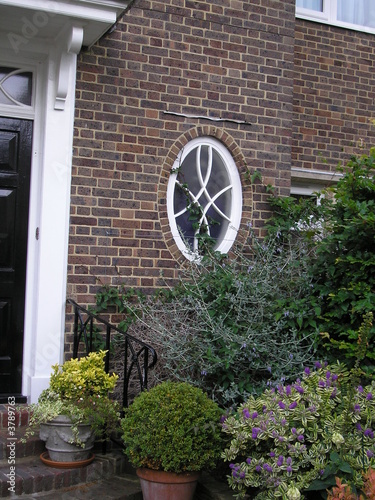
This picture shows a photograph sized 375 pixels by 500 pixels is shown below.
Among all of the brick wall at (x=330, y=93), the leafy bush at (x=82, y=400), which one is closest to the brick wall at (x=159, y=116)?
the brick wall at (x=330, y=93)

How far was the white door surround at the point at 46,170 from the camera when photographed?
212 inches

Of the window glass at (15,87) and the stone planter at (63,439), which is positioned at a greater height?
the window glass at (15,87)

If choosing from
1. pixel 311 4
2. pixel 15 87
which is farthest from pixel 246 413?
pixel 311 4

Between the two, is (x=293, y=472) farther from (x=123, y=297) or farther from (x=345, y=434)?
(x=123, y=297)

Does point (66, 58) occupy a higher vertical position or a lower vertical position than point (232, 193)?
higher

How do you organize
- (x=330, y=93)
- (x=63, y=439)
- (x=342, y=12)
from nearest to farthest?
(x=63, y=439)
(x=330, y=93)
(x=342, y=12)

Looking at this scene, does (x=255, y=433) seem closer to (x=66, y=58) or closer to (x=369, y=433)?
(x=369, y=433)

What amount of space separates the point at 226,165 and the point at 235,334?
2.01 metres

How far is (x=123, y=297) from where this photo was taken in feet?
18.8

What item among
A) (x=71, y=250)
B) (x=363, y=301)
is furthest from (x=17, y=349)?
(x=363, y=301)

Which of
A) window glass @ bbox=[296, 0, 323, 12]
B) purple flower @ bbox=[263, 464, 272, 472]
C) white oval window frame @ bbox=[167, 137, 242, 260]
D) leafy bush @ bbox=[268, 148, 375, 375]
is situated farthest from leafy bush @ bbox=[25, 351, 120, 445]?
window glass @ bbox=[296, 0, 323, 12]

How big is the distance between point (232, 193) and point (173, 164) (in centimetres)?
68

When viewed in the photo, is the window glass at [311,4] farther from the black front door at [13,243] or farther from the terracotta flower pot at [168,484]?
the terracotta flower pot at [168,484]

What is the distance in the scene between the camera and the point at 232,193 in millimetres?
6418
